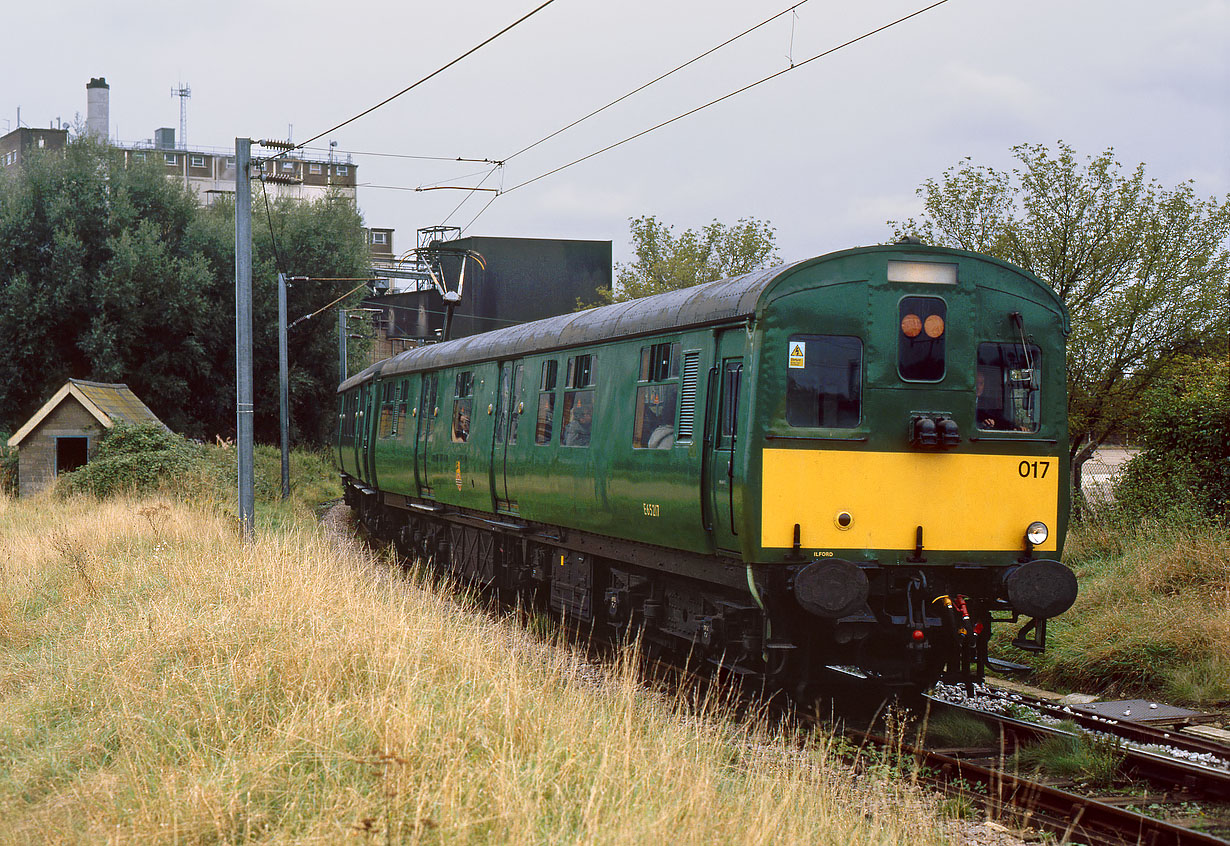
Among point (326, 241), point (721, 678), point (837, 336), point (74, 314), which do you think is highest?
point (326, 241)

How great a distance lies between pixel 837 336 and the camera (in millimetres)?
8414

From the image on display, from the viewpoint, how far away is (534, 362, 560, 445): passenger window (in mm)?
12273

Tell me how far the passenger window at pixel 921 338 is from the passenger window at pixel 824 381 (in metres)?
0.32

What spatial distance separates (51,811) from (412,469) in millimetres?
12616

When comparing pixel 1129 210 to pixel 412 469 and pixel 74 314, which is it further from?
pixel 74 314

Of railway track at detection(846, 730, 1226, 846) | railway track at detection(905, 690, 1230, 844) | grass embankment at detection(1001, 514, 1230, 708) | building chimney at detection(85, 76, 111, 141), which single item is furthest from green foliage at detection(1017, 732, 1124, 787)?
building chimney at detection(85, 76, 111, 141)

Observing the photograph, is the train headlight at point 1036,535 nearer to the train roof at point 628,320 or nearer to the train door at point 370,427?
the train roof at point 628,320

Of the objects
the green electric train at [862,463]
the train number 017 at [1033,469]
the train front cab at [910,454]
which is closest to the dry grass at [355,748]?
the green electric train at [862,463]

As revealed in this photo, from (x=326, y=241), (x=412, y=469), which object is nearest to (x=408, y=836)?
(x=412, y=469)

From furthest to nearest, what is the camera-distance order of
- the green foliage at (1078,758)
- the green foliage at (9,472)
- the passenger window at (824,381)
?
the green foliage at (9,472)
the passenger window at (824,381)
the green foliage at (1078,758)

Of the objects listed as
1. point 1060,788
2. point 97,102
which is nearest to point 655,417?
point 1060,788

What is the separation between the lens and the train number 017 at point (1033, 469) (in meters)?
8.59

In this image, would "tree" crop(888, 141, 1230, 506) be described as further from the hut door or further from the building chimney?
the building chimney

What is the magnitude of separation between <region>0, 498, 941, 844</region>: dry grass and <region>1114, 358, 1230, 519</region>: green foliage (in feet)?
24.7
